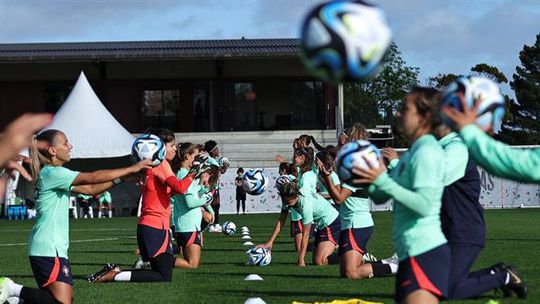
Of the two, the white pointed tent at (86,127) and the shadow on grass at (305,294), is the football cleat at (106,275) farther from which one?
the white pointed tent at (86,127)

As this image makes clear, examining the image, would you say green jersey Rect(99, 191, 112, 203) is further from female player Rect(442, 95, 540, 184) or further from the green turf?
female player Rect(442, 95, 540, 184)

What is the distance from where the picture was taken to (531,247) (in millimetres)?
19422

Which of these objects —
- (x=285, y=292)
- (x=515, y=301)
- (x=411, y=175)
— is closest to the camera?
(x=411, y=175)

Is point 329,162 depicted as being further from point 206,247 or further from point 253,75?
point 253,75

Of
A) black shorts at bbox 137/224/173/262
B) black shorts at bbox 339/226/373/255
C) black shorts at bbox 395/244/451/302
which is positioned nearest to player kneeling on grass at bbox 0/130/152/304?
black shorts at bbox 137/224/173/262

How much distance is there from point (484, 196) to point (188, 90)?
54.2ft

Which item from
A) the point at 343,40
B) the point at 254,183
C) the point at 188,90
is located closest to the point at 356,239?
the point at 254,183

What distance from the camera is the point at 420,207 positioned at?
7.17m

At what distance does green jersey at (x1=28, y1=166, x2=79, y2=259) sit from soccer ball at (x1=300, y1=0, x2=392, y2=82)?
4.28m

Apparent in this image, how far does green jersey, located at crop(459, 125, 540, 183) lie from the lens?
21.1 ft

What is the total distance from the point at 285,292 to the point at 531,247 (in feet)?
27.4

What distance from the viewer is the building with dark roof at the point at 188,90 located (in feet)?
172

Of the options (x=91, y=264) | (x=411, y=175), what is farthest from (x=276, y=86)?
(x=411, y=175)

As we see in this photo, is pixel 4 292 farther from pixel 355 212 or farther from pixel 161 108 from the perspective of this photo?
pixel 161 108
